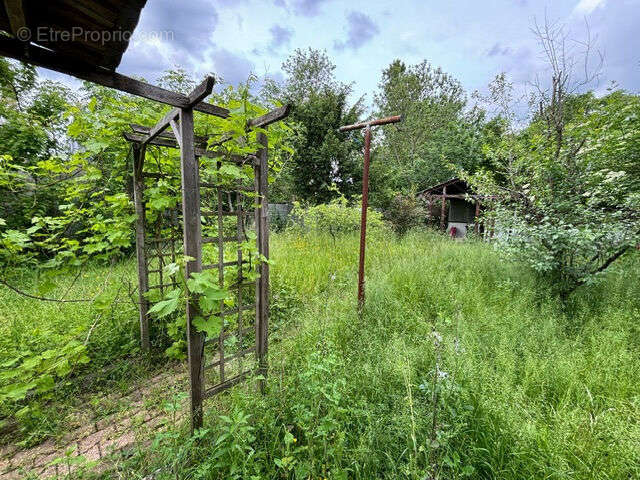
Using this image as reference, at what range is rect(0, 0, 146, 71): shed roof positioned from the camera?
87cm

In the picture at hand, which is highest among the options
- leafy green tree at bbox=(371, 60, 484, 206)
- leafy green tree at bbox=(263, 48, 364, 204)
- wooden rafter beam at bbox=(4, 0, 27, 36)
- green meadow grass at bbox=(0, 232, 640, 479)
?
leafy green tree at bbox=(371, 60, 484, 206)

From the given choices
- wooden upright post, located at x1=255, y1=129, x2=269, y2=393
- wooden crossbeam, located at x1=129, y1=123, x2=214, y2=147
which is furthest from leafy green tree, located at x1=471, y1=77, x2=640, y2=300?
wooden crossbeam, located at x1=129, y1=123, x2=214, y2=147

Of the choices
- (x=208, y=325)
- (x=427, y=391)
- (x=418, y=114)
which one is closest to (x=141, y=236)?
(x=208, y=325)

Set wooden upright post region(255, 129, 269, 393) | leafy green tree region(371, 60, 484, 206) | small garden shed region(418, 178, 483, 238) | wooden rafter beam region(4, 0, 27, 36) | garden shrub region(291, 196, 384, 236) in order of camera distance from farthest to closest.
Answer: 1. leafy green tree region(371, 60, 484, 206)
2. small garden shed region(418, 178, 483, 238)
3. garden shrub region(291, 196, 384, 236)
4. wooden upright post region(255, 129, 269, 393)
5. wooden rafter beam region(4, 0, 27, 36)

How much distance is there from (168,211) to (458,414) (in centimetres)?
303

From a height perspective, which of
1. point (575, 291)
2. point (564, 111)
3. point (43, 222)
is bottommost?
point (575, 291)

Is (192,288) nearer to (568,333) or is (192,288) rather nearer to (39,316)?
(39,316)

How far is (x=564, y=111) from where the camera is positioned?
349 centimetres

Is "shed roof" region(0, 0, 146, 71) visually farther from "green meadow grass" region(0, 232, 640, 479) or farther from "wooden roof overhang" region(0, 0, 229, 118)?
"green meadow grass" region(0, 232, 640, 479)

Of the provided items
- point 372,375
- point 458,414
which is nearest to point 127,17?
point 372,375

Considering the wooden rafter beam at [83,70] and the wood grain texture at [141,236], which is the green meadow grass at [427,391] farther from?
the wooden rafter beam at [83,70]

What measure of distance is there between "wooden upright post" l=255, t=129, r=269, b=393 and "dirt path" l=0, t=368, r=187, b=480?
70cm

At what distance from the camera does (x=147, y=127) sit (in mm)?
2018

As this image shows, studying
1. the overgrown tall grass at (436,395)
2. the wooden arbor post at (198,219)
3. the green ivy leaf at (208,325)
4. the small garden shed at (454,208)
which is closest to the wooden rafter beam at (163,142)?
the wooden arbor post at (198,219)
